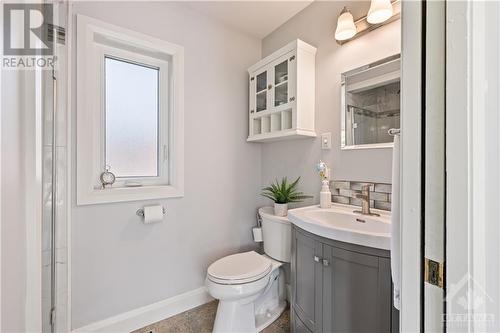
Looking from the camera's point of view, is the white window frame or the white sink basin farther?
the white window frame

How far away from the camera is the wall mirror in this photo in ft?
4.43

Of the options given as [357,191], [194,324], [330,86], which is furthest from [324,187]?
[194,324]

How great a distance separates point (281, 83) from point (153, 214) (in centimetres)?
136

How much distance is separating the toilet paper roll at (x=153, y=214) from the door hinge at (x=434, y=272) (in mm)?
1552

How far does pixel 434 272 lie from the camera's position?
434 millimetres

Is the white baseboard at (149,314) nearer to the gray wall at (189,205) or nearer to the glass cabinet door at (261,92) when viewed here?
the gray wall at (189,205)

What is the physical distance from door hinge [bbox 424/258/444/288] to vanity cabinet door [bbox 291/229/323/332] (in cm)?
72

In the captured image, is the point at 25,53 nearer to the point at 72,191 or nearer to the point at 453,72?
the point at 453,72

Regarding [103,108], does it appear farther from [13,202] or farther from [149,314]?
[149,314]

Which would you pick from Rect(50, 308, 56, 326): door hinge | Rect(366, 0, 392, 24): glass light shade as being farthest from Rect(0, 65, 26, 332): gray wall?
Rect(366, 0, 392, 24): glass light shade

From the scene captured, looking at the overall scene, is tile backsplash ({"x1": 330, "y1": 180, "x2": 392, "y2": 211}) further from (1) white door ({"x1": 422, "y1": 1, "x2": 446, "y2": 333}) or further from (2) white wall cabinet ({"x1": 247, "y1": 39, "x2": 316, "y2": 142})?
(1) white door ({"x1": 422, "y1": 1, "x2": 446, "y2": 333})

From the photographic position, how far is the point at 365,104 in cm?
150

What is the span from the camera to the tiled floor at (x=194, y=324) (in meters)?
1.61
